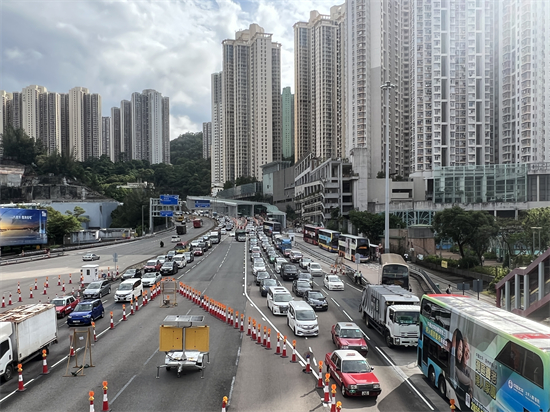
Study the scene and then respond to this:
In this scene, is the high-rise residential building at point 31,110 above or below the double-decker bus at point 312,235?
above

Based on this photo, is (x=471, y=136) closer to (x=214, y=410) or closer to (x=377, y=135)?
(x=377, y=135)

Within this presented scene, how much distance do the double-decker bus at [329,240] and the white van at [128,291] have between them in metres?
37.8

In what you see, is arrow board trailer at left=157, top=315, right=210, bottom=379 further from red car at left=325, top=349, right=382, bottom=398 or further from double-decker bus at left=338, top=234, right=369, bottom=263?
double-decker bus at left=338, top=234, right=369, bottom=263

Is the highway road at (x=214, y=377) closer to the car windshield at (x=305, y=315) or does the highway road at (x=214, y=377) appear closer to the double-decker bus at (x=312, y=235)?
the car windshield at (x=305, y=315)

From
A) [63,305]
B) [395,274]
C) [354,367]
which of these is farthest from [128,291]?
[354,367]

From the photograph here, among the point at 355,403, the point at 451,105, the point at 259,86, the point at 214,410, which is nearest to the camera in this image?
the point at 214,410

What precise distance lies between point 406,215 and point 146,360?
7751 centimetres

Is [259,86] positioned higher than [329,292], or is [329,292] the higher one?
[259,86]

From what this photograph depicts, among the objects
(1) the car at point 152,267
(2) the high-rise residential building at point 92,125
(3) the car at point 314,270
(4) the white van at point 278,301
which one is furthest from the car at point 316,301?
(2) the high-rise residential building at point 92,125

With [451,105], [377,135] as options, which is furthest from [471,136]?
[377,135]

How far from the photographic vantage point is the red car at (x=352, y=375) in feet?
42.4

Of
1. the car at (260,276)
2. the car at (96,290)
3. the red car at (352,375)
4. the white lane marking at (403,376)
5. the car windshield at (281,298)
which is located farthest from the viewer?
the car at (260,276)

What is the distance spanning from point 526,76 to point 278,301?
297 ft

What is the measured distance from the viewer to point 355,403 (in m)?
12.9
